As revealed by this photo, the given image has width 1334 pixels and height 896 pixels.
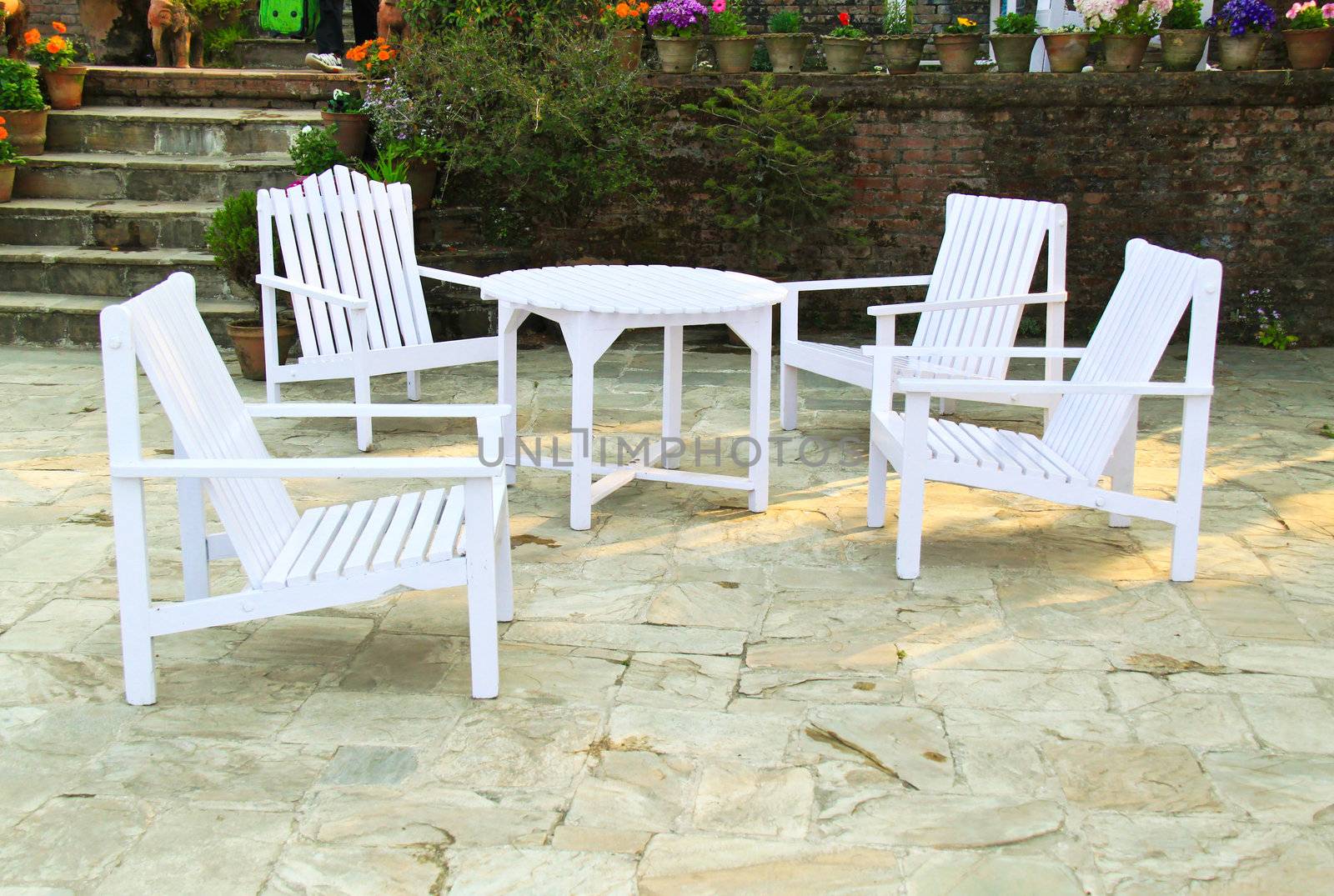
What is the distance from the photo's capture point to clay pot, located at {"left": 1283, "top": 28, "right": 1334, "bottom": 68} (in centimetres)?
733

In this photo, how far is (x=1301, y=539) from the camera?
174 inches

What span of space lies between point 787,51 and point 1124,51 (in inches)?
73.7

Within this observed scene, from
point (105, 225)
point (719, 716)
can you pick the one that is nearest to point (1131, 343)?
point (719, 716)

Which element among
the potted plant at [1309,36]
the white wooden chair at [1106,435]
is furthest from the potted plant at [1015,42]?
the white wooden chair at [1106,435]

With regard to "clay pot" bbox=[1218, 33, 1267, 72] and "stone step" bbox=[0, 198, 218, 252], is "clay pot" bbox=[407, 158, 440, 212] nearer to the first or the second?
"stone step" bbox=[0, 198, 218, 252]

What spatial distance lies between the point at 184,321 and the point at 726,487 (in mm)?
2055

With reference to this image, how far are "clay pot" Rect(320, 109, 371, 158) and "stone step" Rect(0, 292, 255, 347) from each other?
101cm

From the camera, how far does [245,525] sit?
10.3ft

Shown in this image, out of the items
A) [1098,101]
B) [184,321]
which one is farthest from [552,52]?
[184,321]

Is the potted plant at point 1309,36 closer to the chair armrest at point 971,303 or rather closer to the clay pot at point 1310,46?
the clay pot at point 1310,46

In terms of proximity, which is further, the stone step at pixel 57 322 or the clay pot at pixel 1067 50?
the clay pot at pixel 1067 50

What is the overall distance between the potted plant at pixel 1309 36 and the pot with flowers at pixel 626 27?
3586 millimetres

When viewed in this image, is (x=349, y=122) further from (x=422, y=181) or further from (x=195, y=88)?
(x=195, y=88)

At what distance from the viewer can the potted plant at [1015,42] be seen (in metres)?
7.67
